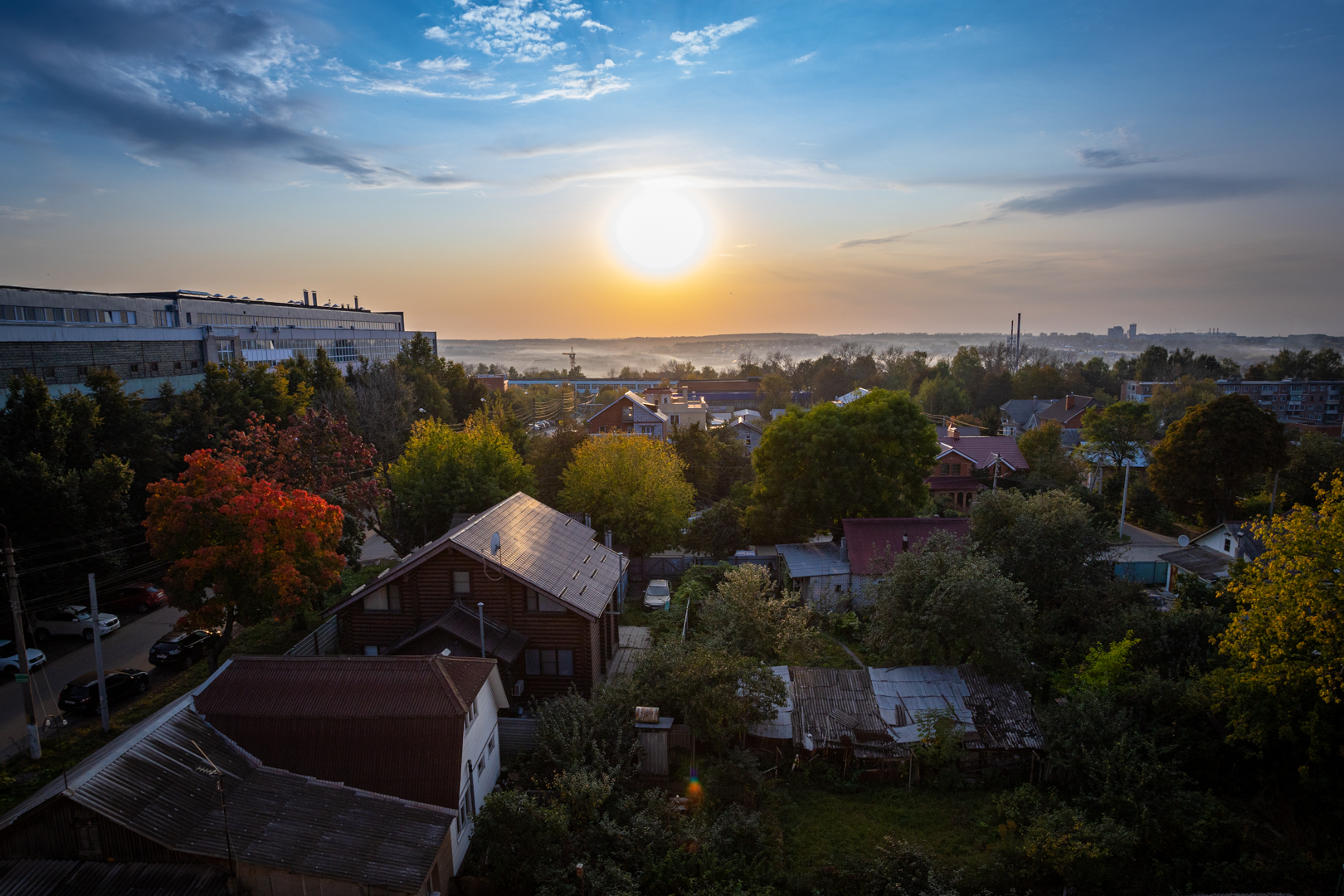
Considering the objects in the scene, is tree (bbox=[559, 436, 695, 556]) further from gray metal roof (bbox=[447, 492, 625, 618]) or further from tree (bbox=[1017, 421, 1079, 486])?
tree (bbox=[1017, 421, 1079, 486])

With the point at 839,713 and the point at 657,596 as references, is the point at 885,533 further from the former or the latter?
the point at 839,713

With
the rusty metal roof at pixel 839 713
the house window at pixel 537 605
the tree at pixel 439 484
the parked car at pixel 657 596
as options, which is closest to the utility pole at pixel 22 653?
the house window at pixel 537 605

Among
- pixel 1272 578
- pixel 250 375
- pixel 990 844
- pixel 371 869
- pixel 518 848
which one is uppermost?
pixel 250 375

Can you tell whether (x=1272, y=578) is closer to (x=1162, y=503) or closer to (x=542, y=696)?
(x=542, y=696)

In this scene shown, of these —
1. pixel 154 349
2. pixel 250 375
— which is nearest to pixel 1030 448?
pixel 250 375

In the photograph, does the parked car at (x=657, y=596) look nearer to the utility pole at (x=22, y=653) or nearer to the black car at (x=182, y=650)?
the black car at (x=182, y=650)

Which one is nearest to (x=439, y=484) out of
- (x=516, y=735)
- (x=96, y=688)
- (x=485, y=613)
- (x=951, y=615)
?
(x=485, y=613)
